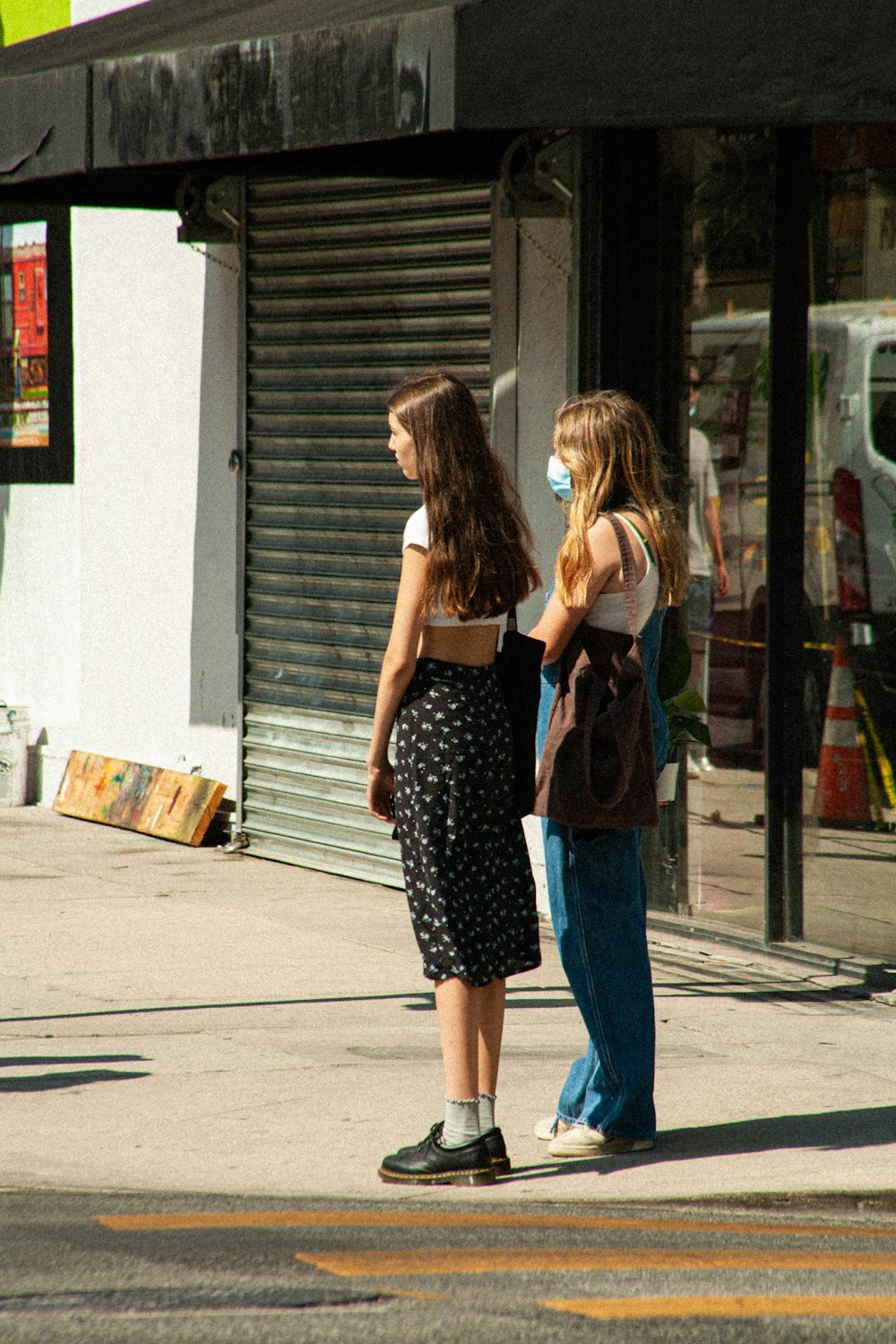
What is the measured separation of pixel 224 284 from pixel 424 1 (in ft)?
11.9

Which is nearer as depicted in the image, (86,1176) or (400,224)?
(86,1176)

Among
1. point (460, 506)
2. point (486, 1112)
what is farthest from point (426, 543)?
point (486, 1112)

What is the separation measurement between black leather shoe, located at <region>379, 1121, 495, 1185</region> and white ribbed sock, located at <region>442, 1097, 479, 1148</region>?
1cm

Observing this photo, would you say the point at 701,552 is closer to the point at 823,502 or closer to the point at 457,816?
the point at 823,502

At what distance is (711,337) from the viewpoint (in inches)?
317

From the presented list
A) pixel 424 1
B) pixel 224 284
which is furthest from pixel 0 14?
pixel 424 1

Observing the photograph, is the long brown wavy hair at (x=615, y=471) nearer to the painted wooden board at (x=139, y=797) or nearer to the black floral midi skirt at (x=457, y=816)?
the black floral midi skirt at (x=457, y=816)

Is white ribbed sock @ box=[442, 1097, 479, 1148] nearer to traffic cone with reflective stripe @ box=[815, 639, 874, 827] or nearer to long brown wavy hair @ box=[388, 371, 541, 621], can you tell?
long brown wavy hair @ box=[388, 371, 541, 621]

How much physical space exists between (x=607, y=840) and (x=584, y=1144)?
0.82 m

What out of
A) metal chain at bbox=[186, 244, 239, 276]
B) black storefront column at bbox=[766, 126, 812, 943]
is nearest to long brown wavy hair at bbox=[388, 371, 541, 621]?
black storefront column at bbox=[766, 126, 812, 943]

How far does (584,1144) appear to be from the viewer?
17.3ft

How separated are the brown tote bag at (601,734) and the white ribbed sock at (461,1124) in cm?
75

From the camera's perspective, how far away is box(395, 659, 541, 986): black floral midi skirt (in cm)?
492

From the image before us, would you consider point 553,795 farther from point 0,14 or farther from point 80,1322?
point 0,14
